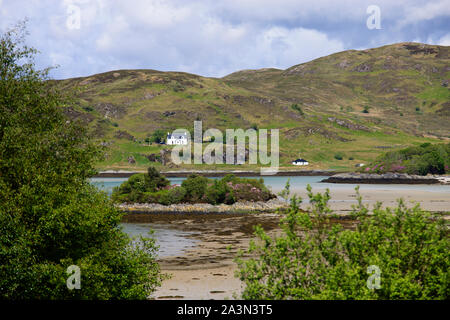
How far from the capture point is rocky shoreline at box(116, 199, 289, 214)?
69.0 metres

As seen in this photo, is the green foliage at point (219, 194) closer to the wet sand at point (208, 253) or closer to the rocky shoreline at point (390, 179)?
the wet sand at point (208, 253)

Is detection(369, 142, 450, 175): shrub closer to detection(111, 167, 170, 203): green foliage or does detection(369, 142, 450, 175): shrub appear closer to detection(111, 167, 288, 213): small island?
detection(111, 167, 288, 213): small island

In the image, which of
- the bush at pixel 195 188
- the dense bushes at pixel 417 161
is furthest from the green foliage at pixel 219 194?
the dense bushes at pixel 417 161

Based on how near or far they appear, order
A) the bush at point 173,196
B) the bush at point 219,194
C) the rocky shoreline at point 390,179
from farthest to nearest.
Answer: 1. the rocky shoreline at point 390,179
2. the bush at point 219,194
3. the bush at point 173,196

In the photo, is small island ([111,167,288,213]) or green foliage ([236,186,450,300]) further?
small island ([111,167,288,213])

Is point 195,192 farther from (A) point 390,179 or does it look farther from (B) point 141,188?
(A) point 390,179

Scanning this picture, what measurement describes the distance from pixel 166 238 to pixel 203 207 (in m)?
26.8

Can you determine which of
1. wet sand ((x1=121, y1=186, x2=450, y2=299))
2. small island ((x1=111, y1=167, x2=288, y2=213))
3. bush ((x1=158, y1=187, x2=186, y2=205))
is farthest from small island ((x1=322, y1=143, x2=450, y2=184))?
bush ((x1=158, y1=187, x2=186, y2=205))

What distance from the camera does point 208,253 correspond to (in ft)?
120

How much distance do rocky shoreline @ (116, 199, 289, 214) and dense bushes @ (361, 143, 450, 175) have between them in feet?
327

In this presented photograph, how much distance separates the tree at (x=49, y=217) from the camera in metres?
14.2

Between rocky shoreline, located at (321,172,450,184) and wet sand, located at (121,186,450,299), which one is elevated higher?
rocky shoreline, located at (321,172,450,184)

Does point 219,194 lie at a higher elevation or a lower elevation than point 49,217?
lower

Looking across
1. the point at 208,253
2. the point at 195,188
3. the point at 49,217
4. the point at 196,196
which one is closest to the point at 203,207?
the point at 196,196
